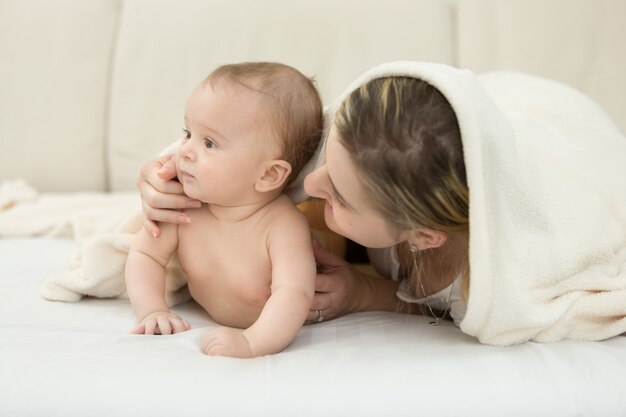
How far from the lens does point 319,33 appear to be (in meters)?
1.87

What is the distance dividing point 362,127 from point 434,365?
1.11 ft

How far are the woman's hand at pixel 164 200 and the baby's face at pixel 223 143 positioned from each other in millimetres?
43

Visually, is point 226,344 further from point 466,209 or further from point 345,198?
point 466,209

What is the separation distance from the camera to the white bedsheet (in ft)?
2.69

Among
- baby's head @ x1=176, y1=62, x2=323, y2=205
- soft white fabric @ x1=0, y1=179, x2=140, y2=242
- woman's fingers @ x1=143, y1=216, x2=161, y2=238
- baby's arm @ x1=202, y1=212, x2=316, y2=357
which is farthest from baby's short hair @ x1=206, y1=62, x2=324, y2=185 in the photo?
soft white fabric @ x1=0, y1=179, x2=140, y2=242

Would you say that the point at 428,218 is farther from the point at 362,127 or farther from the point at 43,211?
the point at 43,211

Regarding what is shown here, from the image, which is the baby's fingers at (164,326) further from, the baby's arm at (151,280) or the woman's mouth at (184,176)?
the woman's mouth at (184,176)

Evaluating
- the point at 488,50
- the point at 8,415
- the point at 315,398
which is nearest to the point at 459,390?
the point at 315,398

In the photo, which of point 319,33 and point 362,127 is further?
point 319,33

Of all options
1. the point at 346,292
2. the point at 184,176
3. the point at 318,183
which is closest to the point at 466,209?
the point at 318,183

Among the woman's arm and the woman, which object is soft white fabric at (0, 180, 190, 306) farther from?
the woman's arm

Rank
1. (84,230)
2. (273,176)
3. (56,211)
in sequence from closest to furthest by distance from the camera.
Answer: (273,176)
(84,230)
(56,211)

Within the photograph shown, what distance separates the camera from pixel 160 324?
1032mm

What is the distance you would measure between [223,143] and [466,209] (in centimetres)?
38
